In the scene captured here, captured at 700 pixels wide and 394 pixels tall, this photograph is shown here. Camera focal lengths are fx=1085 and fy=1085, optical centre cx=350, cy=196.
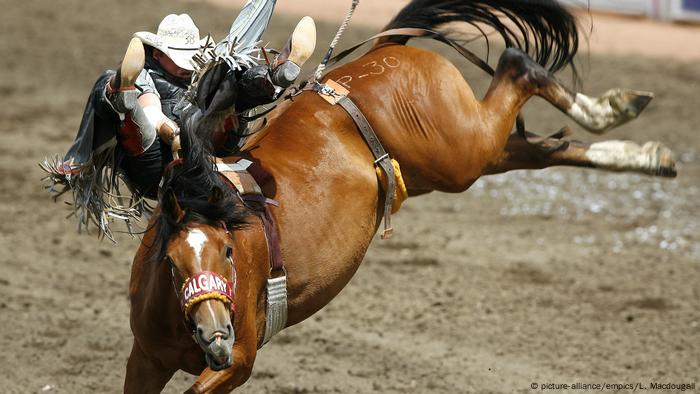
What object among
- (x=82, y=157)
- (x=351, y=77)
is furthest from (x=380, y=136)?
(x=82, y=157)

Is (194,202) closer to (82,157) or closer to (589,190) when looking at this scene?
(82,157)

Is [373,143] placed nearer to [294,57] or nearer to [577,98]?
[294,57]

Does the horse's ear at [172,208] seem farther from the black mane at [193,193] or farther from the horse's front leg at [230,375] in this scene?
the horse's front leg at [230,375]

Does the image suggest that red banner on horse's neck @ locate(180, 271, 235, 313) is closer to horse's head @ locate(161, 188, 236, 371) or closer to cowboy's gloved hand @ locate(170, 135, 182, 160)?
horse's head @ locate(161, 188, 236, 371)

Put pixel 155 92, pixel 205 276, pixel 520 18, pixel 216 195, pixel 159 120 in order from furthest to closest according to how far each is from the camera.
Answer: pixel 520 18
pixel 155 92
pixel 159 120
pixel 216 195
pixel 205 276

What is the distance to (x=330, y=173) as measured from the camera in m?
4.38

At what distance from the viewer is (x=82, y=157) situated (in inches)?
170

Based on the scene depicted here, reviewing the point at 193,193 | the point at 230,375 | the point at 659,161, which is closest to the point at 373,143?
the point at 193,193

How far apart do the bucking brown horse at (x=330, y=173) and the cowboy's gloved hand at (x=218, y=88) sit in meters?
0.29

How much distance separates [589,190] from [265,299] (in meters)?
5.09

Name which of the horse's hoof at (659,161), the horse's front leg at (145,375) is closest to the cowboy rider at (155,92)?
the horse's front leg at (145,375)

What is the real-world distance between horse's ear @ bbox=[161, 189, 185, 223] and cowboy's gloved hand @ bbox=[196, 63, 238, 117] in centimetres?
48

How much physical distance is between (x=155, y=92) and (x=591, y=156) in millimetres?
1946

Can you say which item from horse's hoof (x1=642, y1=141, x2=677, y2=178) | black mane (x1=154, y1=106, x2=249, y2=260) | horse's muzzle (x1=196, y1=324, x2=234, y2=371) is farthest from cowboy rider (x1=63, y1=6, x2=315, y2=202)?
horse's hoof (x1=642, y1=141, x2=677, y2=178)
